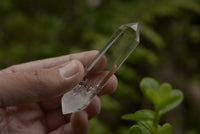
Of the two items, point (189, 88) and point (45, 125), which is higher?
point (45, 125)

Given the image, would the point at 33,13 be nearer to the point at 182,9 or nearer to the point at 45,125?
the point at 182,9

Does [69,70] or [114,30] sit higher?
[69,70]

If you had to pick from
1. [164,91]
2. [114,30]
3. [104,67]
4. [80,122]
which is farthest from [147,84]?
[114,30]

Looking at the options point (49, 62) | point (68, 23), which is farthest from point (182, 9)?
point (49, 62)

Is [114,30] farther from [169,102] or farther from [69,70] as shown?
[169,102]

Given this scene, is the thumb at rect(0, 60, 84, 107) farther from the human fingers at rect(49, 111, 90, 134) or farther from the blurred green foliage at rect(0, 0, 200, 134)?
the blurred green foliage at rect(0, 0, 200, 134)
